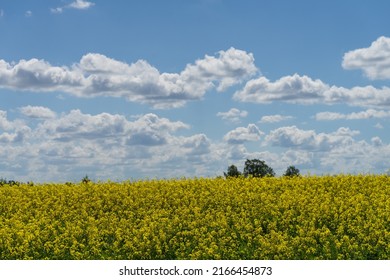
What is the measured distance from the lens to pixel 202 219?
1434cm

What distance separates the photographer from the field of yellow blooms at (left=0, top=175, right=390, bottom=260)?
1262 centimetres

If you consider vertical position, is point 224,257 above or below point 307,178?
below

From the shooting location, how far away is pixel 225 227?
45.3ft

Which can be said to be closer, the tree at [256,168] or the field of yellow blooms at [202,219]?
the field of yellow blooms at [202,219]

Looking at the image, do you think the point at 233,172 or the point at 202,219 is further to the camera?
the point at 233,172

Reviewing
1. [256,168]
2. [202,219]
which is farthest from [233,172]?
[202,219]

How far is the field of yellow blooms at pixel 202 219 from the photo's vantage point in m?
12.6

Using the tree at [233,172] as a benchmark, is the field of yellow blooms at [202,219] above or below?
below

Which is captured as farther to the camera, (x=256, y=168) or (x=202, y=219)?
(x=256, y=168)

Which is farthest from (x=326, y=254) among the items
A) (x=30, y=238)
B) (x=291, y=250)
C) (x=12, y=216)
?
(x=12, y=216)

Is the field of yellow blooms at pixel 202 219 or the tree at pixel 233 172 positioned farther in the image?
the tree at pixel 233 172

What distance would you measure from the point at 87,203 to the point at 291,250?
664 centimetres

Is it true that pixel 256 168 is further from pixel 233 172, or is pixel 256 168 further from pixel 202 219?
pixel 202 219
